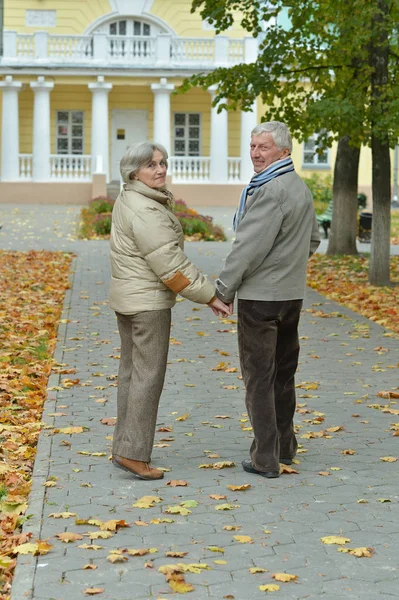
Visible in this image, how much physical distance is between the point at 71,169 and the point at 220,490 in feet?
110

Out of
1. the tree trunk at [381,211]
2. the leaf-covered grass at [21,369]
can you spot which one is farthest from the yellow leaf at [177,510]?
the tree trunk at [381,211]

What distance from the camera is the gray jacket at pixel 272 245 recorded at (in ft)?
20.4

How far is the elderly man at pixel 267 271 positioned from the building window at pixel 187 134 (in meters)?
35.6

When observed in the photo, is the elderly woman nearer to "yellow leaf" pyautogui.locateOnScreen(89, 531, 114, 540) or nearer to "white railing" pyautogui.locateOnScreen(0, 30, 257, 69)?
"yellow leaf" pyautogui.locateOnScreen(89, 531, 114, 540)

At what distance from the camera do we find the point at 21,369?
966cm

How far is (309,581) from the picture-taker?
4.79 meters

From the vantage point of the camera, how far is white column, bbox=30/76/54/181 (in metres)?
38.4

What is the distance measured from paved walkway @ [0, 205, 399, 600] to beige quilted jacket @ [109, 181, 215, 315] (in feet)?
3.43

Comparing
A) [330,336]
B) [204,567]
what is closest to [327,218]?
[330,336]

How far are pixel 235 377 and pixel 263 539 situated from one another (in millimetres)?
4342

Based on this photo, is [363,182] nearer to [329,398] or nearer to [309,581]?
[329,398]

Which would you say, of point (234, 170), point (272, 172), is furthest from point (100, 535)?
point (234, 170)

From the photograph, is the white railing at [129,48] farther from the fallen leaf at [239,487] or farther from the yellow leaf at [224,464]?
the fallen leaf at [239,487]

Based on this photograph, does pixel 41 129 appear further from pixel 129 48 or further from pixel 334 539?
pixel 334 539
